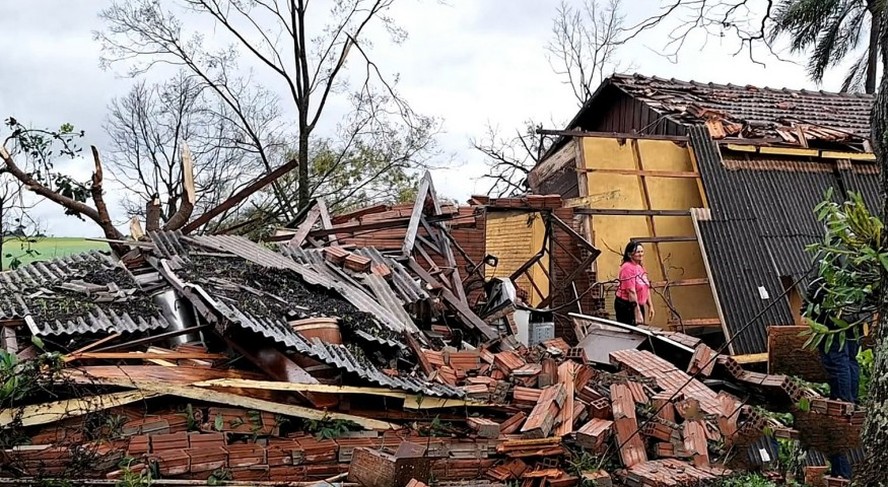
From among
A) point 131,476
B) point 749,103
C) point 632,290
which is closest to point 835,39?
point 749,103

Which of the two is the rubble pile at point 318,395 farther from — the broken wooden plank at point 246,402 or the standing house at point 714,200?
the standing house at point 714,200

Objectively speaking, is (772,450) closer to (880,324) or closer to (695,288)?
(880,324)

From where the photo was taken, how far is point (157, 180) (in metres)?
21.1

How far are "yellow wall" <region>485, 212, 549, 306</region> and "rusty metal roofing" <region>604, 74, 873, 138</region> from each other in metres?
3.07

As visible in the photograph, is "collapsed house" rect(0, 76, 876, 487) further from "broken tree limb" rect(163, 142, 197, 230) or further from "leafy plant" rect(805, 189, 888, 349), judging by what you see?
"leafy plant" rect(805, 189, 888, 349)

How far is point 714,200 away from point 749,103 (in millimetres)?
4191

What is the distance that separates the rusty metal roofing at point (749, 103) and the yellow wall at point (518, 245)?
3.07m

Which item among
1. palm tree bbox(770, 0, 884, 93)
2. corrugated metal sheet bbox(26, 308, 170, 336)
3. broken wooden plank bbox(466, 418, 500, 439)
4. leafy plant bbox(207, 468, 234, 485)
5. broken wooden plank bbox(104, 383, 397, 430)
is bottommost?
leafy plant bbox(207, 468, 234, 485)

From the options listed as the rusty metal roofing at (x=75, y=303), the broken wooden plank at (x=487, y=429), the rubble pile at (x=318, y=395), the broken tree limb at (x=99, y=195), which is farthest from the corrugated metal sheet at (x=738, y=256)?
the broken tree limb at (x=99, y=195)

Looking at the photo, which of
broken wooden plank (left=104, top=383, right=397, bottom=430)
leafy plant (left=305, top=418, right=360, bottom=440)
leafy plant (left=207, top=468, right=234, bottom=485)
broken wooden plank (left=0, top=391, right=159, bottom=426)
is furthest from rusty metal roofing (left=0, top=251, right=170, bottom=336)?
leafy plant (left=305, top=418, right=360, bottom=440)

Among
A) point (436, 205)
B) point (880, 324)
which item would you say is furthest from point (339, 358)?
point (436, 205)

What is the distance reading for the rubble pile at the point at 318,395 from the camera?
4.54 metres

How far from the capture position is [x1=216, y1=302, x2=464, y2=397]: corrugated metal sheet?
514 centimetres

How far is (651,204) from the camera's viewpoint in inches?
427
